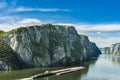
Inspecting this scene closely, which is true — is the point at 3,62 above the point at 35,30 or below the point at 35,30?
below

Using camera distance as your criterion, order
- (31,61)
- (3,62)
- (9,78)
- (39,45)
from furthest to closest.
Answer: (39,45) → (31,61) → (3,62) → (9,78)

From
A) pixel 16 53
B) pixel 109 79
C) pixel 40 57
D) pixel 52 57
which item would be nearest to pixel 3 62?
pixel 16 53

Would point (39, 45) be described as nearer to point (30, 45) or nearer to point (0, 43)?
point (30, 45)

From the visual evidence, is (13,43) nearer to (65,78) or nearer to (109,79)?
(65,78)

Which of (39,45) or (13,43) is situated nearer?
(13,43)

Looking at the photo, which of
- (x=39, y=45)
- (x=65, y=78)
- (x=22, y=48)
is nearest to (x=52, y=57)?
(x=39, y=45)

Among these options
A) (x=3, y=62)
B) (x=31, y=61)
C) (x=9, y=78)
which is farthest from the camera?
(x=31, y=61)

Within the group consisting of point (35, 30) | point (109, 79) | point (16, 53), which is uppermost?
point (35, 30)

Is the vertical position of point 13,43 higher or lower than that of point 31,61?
higher

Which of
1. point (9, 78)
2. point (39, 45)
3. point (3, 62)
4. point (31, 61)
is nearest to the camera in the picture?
point (9, 78)
